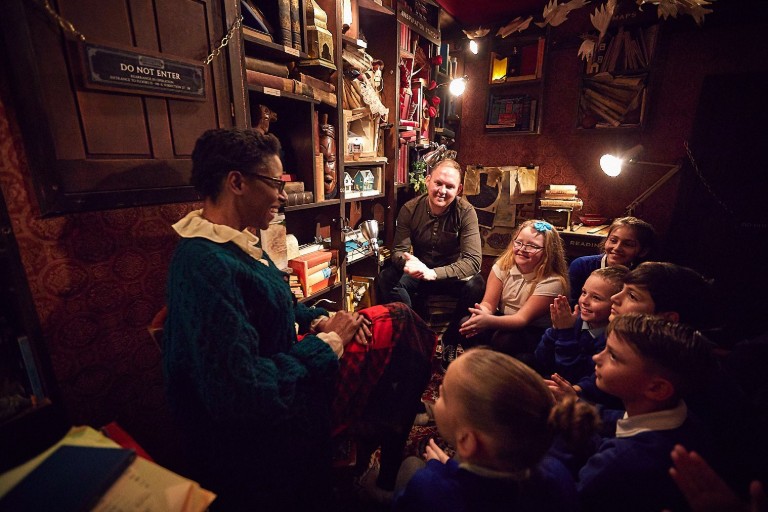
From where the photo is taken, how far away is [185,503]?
2.79ft

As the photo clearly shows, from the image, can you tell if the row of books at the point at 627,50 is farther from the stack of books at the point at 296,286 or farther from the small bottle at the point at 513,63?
the stack of books at the point at 296,286

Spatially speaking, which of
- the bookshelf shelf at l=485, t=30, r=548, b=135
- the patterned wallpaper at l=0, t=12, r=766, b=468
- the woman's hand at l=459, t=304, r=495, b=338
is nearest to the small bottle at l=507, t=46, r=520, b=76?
the bookshelf shelf at l=485, t=30, r=548, b=135

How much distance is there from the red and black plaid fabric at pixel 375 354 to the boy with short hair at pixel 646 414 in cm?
70

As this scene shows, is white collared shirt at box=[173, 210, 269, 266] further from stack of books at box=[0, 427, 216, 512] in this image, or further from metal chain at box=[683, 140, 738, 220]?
metal chain at box=[683, 140, 738, 220]

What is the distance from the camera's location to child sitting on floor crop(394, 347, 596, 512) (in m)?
0.89

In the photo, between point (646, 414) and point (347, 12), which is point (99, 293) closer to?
point (646, 414)

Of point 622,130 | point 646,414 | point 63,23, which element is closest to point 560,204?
point 622,130

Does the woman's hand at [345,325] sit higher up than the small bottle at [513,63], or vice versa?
the small bottle at [513,63]

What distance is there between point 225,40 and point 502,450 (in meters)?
1.83

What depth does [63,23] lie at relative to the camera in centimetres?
111

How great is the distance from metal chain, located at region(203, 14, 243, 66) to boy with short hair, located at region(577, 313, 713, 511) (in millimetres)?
1881

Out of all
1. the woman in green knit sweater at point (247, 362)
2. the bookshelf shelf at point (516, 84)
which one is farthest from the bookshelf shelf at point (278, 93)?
the bookshelf shelf at point (516, 84)

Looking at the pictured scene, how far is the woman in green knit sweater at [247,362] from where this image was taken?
1.04 meters

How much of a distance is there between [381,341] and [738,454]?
126 cm
